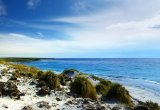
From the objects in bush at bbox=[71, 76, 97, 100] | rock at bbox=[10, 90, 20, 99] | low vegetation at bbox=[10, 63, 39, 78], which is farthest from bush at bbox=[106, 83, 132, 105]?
low vegetation at bbox=[10, 63, 39, 78]

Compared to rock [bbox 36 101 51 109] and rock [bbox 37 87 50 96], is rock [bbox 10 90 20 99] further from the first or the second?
rock [bbox 36 101 51 109]

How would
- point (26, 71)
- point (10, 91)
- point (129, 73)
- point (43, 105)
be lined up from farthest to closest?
1. point (129, 73)
2. point (26, 71)
3. point (10, 91)
4. point (43, 105)

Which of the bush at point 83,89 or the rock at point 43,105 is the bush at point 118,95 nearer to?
the bush at point 83,89

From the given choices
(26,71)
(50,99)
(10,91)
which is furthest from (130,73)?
(10,91)

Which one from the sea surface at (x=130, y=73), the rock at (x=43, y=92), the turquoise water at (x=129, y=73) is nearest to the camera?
the rock at (x=43, y=92)

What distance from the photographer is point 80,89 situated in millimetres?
15273

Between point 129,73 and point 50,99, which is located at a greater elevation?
point 50,99

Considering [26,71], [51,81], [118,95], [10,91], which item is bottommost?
[118,95]

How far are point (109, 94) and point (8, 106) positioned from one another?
226 inches

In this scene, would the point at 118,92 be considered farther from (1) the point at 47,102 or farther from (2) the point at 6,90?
(2) the point at 6,90

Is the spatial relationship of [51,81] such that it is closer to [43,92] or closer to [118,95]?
[43,92]

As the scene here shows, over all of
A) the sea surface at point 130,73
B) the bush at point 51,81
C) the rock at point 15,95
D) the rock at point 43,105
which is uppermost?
the bush at point 51,81

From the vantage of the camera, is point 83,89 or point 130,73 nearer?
point 83,89

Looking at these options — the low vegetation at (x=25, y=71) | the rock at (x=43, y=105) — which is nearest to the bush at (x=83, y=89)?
the rock at (x=43, y=105)
